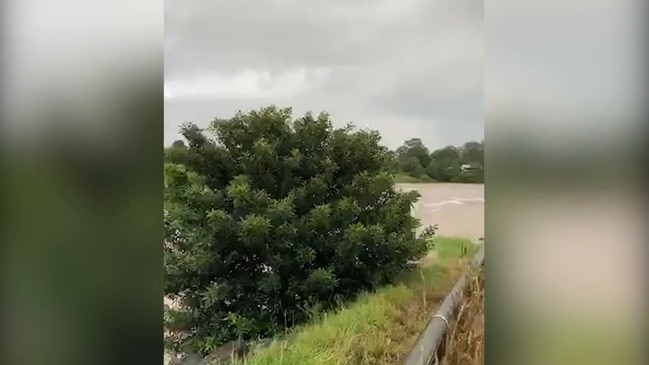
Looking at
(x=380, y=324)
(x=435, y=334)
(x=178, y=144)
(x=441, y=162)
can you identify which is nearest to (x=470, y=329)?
(x=435, y=334)

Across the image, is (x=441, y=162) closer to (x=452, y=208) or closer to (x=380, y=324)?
(x=452, y=208)

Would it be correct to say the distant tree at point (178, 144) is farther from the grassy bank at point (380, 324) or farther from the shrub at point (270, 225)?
the grassy bank at point (380, 324)

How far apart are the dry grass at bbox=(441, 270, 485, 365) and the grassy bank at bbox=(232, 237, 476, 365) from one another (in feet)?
0.15

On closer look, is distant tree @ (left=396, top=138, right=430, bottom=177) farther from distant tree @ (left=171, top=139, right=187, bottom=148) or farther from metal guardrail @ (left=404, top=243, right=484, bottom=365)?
distant tree @ (left=171, top=139, right=187, bottom=148)

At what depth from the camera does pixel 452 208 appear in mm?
1518

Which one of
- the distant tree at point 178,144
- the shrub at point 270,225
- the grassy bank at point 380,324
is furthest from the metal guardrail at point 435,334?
the distant tree at point 178,144

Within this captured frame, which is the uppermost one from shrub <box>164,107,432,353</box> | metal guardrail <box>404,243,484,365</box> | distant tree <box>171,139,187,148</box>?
distant tree <box>171,139,187,148</box>

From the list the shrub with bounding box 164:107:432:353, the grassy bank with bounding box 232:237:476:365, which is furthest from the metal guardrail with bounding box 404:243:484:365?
the shrub with bounding box 164:107:432:353

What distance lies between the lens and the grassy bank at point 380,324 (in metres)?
1.53

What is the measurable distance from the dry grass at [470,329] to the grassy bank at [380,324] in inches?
1.8

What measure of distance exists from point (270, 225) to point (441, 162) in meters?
0.39

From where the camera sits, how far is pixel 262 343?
156 centimetres

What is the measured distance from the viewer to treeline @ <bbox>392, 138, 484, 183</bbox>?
1.50 metres
